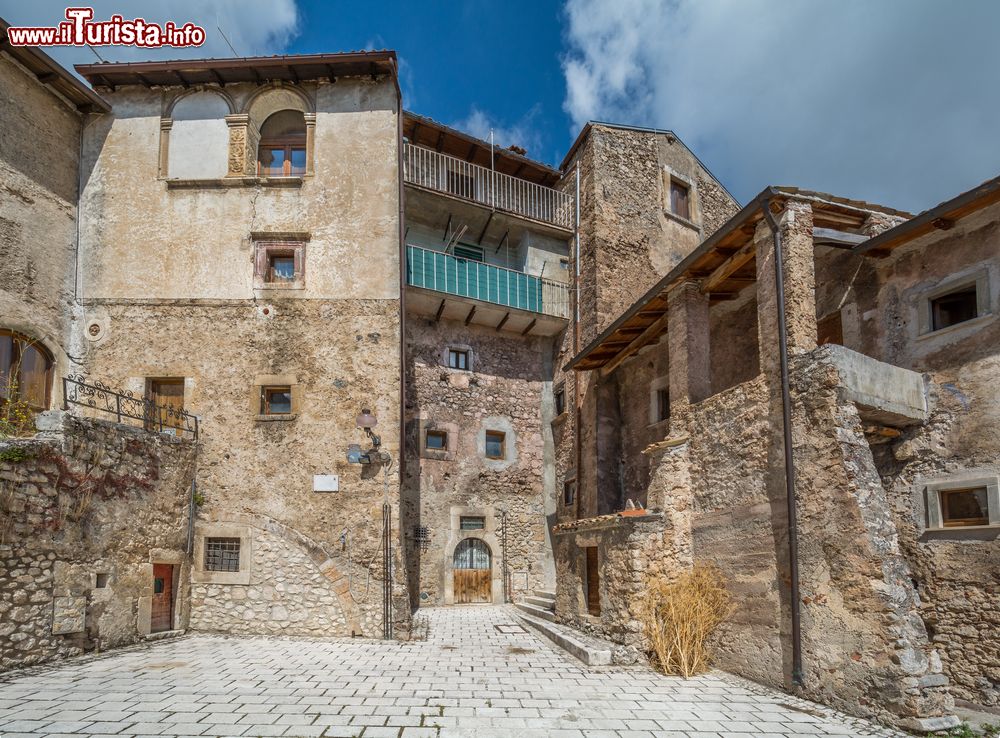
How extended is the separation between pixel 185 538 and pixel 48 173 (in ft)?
25.6

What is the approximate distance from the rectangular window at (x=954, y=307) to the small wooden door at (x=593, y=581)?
20.9 feet

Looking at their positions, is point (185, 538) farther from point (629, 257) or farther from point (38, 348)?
point (629, 257)

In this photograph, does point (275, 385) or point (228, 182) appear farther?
point (228, 182)

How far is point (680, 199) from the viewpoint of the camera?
66.9ft

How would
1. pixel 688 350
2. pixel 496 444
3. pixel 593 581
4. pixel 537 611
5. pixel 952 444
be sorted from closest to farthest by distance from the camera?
pixel 952 444 < pixel 688 350 < pixel 593 581 < pixel 537 611 < pixel 496 444

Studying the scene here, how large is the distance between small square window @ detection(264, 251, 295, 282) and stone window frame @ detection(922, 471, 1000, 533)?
11.8 meters

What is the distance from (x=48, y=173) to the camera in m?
13.0

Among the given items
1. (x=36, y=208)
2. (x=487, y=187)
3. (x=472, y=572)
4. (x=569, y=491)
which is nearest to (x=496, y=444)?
(x=569, y=491)

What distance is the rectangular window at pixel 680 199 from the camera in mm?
20062

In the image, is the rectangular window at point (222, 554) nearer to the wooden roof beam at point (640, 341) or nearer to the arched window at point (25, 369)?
the arched window at point (25, 369)

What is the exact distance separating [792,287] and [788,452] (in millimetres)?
2245

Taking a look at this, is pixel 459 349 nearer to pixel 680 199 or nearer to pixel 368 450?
pixel 368 450

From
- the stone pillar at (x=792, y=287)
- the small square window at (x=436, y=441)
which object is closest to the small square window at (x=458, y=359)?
the small square window at (x=436, y=441)

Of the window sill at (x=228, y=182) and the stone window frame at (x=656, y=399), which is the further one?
the stone window frame at (x=656, y=399)
